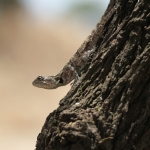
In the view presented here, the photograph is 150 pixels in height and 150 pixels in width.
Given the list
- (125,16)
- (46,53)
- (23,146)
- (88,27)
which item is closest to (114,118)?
(125,16)

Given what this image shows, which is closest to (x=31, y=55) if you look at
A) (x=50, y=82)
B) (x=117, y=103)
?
(x=50, y=82)

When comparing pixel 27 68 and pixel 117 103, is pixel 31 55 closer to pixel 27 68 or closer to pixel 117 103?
pixel 27 68

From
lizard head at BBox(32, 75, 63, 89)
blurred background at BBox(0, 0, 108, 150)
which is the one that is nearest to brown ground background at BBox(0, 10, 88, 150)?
blurred background at BBox(0, 0, 108, 150)

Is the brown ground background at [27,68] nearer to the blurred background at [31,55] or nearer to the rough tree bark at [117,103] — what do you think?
the blurred background at [31,55]

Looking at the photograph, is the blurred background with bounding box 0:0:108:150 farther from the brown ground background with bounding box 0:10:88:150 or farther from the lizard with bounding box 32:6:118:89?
the lizard with bounding box 32:6:118:89

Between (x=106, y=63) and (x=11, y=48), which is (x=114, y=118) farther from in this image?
(x=11, y=48)
